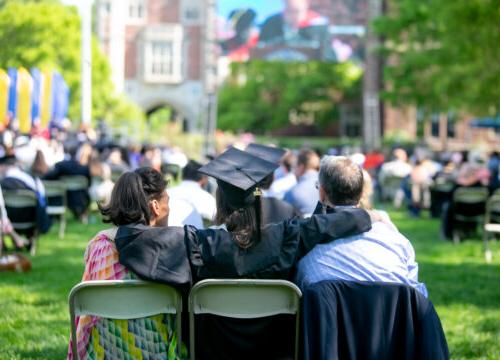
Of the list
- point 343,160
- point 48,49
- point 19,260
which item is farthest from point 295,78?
point 343,160

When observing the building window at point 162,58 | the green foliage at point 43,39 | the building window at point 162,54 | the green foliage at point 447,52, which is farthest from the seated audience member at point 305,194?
the building window at point 162,58

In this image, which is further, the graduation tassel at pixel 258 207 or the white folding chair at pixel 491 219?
the white folding chair at pixel 491 219

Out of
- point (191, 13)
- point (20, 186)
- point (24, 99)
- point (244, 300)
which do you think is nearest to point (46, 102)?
point (24, 99)

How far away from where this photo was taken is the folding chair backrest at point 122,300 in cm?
430

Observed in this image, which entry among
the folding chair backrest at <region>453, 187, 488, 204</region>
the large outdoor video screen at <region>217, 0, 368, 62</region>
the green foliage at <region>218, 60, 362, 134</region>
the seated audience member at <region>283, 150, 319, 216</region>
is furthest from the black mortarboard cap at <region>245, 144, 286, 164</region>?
the green foliage at <region>218, 60, 362, 134</region>

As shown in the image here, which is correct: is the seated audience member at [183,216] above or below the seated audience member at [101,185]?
above

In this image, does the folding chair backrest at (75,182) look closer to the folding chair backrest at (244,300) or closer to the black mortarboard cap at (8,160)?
the black mortarboard cap at (8,160)

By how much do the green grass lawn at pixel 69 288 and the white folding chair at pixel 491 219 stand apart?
0.51 feet

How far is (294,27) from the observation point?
41.3 m

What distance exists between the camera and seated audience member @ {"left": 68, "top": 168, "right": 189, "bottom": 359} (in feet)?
14.8

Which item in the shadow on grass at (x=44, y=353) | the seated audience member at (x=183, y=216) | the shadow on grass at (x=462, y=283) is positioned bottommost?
the shadow on grass at (x=462, y=283)

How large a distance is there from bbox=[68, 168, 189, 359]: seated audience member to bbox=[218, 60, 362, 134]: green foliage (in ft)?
162

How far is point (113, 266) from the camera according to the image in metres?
4.57

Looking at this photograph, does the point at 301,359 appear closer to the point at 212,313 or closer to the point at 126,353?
the point at 212,313
